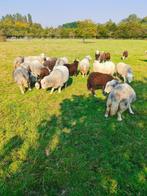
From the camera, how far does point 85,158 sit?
5703 millimetres

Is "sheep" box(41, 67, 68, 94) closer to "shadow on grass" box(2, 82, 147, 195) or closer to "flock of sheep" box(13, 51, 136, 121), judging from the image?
"flock of sheep" box(13, 51, 136, 121)

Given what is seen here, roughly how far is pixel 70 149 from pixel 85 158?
505mm

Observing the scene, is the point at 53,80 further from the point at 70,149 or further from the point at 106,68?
the point at 70,149

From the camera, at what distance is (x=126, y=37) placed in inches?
3290

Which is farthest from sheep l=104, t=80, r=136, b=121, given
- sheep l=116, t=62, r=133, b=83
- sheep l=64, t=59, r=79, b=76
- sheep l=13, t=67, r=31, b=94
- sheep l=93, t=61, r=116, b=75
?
sheep l=64, t=59, r=79, b=76

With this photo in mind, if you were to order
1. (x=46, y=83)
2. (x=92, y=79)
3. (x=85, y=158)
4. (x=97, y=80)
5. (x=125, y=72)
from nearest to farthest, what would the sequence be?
1. (x=85, y=158)
2. (x=46, y=83)
3. (x=97, y=80)
4. (x=92, y=79)
5. (x=125, y=72)

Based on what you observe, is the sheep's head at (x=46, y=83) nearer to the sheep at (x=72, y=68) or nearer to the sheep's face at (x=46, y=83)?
the sheep's face at (x=46, y=83)

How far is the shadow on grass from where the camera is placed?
4.80m

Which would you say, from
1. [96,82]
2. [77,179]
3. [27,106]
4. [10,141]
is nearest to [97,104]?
[96,82]

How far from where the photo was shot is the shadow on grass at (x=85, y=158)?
15.8 ft

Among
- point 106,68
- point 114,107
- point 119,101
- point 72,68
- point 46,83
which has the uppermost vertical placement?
point 119,101

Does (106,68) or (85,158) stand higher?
(85,158)

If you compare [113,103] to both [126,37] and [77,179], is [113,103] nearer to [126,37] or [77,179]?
[77,179]

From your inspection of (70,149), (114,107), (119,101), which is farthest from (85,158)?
(119,101)
